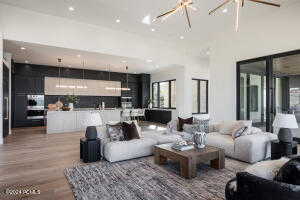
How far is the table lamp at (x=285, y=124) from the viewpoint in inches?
135

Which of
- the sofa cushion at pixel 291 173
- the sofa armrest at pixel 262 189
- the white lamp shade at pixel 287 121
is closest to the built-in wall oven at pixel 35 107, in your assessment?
the white lamp shade at pixel 287 121

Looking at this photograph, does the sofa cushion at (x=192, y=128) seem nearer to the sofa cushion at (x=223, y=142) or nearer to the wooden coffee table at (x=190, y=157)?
the sofa cushion at (x=223, y=142)

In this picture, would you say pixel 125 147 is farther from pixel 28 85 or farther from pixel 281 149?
pixel 28 85

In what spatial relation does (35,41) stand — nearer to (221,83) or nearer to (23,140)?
(23,140)

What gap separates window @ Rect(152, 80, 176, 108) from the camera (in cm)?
1043

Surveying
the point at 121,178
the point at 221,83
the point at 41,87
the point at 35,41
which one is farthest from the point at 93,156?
the point at 41,87

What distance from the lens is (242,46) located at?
6.52m

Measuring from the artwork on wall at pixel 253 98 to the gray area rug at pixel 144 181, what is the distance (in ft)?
10.4

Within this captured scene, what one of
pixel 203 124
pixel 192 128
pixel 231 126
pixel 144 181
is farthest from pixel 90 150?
pixel 231 126

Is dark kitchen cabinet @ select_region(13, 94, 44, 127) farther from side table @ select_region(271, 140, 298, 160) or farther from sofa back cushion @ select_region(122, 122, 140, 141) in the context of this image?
side table @ select_region(271, 140, 298, 160)

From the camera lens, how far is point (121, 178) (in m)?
3.10

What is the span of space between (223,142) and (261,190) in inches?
113

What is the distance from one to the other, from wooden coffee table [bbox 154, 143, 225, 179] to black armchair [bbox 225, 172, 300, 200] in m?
1.29

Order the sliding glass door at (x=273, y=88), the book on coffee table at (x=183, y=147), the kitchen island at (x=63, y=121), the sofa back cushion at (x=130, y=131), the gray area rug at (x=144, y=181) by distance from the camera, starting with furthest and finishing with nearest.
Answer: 1. the kitchen island at (x=63, y=121)
2. the sliding glass door at (x=273, y=88)
3. the sofa back cushion at (x=130, y=131)
4. the book on coffee table at (x=183, y=147)
5. the gray area rug at (x=144, y=181)
